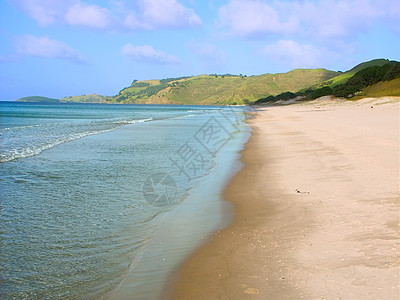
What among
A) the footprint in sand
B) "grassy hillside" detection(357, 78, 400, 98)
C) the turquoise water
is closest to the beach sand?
the footprint in sand

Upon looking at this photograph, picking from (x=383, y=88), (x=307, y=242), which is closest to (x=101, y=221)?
(x=307, y=242)

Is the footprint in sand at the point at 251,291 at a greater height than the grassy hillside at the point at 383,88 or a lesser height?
lesser

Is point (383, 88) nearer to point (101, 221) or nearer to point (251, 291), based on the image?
point (101, 221)

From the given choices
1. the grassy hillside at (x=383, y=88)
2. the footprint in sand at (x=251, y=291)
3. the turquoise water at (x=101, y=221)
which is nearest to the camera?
the footprint in sand at (x=251, y=291)

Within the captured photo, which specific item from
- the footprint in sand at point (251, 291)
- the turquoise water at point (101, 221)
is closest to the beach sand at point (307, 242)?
the footprint in sand at point (251, 291)

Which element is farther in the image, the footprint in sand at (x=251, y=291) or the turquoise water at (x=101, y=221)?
the turquoise water at (x=101, y=221)

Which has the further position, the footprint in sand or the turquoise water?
the turquoise water

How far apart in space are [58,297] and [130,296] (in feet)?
3.08

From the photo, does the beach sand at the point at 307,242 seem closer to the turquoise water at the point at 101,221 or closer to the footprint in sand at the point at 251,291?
the footprint in sand at the point at 251,291

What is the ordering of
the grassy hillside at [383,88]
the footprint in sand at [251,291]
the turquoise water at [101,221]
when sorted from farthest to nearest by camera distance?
the grassy hillside at [383,88], the turquoise water at [101,221], the footprint in sand at [251,291]

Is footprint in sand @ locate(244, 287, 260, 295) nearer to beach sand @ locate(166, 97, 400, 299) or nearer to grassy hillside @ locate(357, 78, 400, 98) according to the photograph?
beach sand @ locate(166, 97, 400, 299)

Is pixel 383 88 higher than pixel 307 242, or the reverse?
pixel 383 88

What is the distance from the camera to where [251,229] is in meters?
6.41

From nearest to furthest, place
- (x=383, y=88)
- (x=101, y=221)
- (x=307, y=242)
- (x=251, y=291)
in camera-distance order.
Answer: (x=251, y=291)
(x=307, y=242)
(x=101, y=221)
(x=383, y=88)
